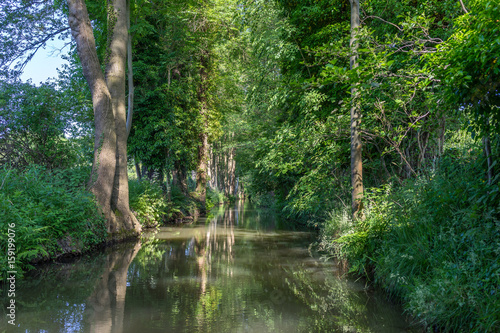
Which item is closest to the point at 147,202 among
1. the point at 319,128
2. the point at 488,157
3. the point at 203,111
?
the point at 203,111

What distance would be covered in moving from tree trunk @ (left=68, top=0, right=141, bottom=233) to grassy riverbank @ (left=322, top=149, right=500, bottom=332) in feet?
26.4

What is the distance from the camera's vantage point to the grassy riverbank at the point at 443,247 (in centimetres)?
404

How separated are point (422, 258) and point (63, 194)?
27.6 ft

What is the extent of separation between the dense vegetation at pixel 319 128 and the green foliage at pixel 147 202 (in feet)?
0.33

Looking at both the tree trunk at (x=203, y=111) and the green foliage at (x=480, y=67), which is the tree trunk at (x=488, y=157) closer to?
the green foliage at (x=480, y=67)

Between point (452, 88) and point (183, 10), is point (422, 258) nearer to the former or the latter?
point (452, 88)

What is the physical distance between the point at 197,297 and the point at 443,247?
3.78m

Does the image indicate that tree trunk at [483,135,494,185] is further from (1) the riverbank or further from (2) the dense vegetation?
(1) the riverbank

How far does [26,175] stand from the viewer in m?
9.13

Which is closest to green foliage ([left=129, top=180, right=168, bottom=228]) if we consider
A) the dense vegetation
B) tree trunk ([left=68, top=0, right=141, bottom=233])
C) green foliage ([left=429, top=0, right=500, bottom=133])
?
the dense vegetation

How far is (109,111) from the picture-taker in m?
12.2

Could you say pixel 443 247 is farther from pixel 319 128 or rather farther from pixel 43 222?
pixel 43 222

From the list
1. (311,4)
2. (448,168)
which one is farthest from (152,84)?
(448,168)

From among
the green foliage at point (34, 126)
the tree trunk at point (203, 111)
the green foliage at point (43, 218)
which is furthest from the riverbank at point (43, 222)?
the tree trunk at point (203, 111)
